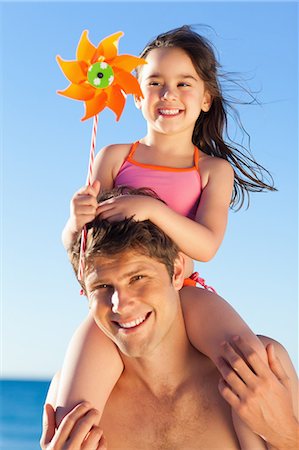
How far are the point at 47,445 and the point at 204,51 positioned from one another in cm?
225

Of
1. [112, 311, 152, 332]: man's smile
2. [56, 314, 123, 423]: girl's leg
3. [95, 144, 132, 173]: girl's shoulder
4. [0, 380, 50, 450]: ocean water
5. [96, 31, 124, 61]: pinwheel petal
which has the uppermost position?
[96, 31, 124, 61]: pinwheel petal

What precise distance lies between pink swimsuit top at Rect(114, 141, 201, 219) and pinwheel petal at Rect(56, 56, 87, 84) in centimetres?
59

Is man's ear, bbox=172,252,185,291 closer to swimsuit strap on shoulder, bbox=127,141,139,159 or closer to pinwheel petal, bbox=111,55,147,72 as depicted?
swimsuit strap on shoulder, bbox=127,141,139,159

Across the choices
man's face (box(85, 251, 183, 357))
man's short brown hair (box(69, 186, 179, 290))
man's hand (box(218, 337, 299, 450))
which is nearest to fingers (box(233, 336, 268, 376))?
man's hand (box(218, 337, 299, 450))

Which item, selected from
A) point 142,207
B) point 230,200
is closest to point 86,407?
point 142,207

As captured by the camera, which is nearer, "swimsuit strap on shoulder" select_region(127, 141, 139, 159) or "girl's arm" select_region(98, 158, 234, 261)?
"girl's arm" select_region(98, 158, 234, 261)

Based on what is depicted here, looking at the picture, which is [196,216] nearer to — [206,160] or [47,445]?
[206,160]

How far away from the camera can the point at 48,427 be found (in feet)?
14.0

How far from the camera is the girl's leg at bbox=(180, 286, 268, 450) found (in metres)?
4.20

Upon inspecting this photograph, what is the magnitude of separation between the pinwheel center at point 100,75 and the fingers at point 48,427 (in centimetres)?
156

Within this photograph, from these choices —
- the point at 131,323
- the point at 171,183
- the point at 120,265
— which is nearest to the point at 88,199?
the point at 120,265

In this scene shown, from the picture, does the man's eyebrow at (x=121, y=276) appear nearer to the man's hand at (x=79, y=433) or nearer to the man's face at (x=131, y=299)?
the man's face at (x=131, y=299)

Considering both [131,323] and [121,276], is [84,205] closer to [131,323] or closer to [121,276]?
[121,276]

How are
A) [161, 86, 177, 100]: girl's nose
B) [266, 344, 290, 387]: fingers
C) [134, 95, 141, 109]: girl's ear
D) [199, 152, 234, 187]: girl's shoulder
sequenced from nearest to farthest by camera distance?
[266, 344, 290, 387]: fingers
[161, 86, 177, 100]: girl's nose
[199, 152, 234, 187]: girl's shoulder
[134, 95, 141, 109]: girl's ear
